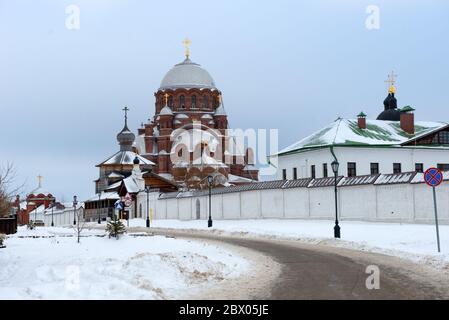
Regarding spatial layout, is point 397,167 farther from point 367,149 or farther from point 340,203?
point 340,203

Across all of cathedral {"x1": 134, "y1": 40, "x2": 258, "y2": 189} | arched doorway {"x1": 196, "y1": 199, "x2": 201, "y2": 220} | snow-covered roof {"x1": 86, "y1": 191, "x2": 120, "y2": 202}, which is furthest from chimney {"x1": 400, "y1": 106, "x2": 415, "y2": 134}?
snow-covered roof {"x1": 86, "y1": 191, "x2": 120, "y2": 202}

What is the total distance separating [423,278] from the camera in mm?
13047

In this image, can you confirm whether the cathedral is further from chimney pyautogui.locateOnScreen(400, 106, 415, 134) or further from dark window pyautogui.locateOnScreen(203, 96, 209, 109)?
chimney pyautogui.locateOnScreen(400, 106, 415, 134)

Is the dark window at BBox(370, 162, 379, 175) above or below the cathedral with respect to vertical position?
below

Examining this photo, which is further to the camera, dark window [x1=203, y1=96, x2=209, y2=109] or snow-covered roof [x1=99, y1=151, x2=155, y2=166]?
dark window [x1=203, y1=96, x2=209, y2=109]

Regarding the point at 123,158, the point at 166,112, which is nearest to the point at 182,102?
the point at 166,112

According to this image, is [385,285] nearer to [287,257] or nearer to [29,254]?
[287,257]

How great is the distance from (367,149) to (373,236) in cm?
2770

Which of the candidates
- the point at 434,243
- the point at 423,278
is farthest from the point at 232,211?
the point at 423,278

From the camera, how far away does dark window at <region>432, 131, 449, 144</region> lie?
5303 centimetres

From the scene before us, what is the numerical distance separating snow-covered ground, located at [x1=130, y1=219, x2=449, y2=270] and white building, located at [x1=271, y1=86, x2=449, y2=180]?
14.6 meters

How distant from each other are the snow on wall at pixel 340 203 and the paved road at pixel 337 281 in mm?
12256
